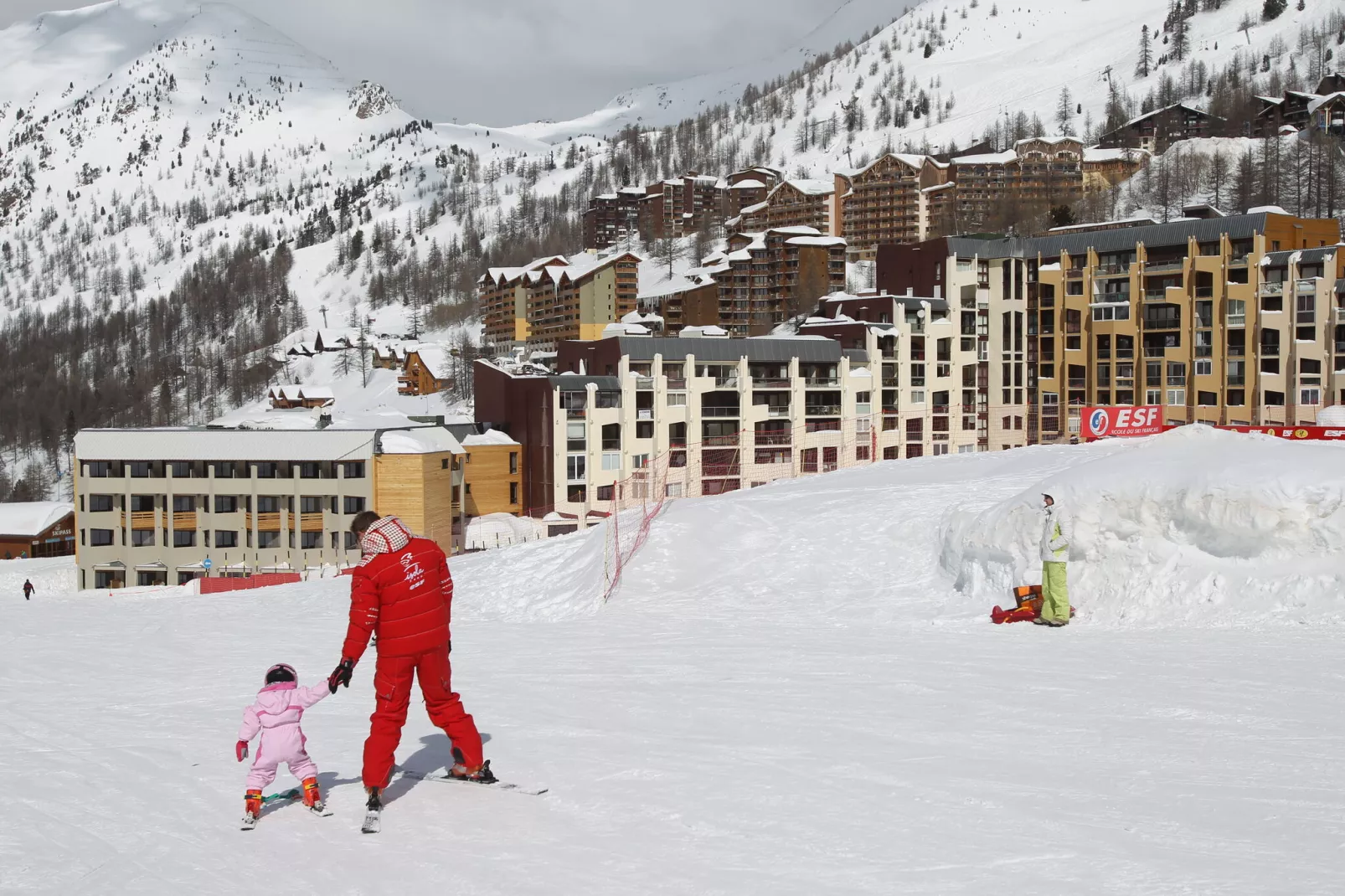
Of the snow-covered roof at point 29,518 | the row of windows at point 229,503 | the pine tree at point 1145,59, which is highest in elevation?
the pine tree at point 1145,59

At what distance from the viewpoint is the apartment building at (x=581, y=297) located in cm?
12556

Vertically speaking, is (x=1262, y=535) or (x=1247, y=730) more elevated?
(x=1262, y=535)

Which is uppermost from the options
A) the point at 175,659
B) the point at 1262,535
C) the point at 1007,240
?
the point at 1007,240

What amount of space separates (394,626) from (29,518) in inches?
3097

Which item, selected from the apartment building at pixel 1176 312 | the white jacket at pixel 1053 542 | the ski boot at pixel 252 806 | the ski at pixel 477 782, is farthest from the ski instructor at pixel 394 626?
the apartment building at pixel 1176 312

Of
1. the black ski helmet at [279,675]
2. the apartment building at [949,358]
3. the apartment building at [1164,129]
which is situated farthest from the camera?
the apartment building at [1164,129]

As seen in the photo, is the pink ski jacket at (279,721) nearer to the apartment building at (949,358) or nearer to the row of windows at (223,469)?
the row of windows at (223,469)

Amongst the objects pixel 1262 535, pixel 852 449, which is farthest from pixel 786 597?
pixel 852 449

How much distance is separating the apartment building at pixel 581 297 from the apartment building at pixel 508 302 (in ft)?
7.93

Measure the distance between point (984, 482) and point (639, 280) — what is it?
12186 centimetres

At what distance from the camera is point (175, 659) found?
48.9 ft

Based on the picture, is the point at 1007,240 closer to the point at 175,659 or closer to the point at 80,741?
the point at 175,659

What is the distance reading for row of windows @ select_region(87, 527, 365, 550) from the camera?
173 feet

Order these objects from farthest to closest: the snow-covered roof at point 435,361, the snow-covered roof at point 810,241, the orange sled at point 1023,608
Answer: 1. the snow-covered roof at point 435,361
2. the snow-covered roof at point 810,241
3. the orange sled at point 1023,608
